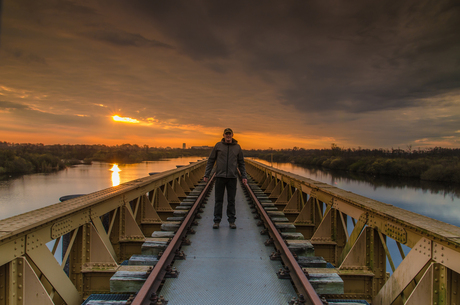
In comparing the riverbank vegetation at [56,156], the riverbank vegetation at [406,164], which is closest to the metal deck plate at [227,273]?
the riverbank vegetation at [406,164]

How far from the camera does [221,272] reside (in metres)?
3.32

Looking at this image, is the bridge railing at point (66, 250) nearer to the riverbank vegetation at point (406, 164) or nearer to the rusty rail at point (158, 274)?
the rusty rail at point (158, 274)

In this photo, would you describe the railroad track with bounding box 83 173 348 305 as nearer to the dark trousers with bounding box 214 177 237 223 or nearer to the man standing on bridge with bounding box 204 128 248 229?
the dark trousers with bounding box 214 177 237 223

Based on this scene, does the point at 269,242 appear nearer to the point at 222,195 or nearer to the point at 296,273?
the point at 296,273

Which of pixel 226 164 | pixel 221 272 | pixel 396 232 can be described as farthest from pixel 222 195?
pixel 396 232

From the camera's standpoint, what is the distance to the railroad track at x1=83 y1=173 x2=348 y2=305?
272cm

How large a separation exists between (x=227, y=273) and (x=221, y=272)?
0.28ft

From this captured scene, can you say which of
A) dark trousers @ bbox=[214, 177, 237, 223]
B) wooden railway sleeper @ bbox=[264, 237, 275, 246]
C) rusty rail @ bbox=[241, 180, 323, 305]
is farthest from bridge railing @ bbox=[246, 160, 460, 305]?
dark trousers @ bbox=[214, 177, 237, 223]

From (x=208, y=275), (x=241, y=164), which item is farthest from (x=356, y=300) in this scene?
(x=241, y=164)

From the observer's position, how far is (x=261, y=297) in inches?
110

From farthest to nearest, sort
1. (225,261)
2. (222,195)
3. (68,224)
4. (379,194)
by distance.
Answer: (379,194) < (222,195) < (225,261) < (68,224)

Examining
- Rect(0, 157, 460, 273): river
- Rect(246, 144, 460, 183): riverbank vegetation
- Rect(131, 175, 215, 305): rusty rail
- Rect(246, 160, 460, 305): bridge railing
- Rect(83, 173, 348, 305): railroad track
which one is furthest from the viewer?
Rect(246, 144, 460, 183): riverbank vegetation

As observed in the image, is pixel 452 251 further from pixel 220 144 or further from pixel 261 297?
pixel 220 144

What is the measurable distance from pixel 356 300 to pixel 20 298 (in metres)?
3.55
